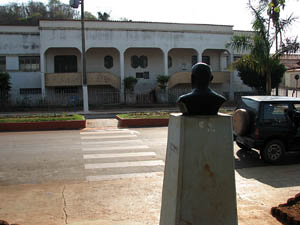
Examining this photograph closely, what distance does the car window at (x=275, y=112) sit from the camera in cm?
834

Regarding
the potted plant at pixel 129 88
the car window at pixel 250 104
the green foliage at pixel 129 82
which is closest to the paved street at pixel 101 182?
the car window at pixel 250 104

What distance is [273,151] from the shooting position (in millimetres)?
8461

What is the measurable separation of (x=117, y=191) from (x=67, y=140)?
6.13 m

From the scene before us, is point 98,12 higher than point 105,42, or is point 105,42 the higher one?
point 98,12

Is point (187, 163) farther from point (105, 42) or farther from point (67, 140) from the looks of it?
point (105, 42)

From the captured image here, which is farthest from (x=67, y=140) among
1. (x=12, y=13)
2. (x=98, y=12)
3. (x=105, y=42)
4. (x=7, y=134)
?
(x=12, y=13)

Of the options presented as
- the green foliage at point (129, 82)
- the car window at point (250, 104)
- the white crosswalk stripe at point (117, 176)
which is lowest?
the white crosswalk stripe at point (117, 176)

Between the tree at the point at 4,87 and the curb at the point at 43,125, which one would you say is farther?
the tree at the point at 4,87

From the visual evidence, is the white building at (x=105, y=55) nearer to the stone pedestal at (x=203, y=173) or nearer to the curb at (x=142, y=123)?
the curb at (x=142, y=123)

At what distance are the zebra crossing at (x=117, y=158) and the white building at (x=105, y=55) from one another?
575 inches

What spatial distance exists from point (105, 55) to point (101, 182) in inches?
942

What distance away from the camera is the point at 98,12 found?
37.8 meters

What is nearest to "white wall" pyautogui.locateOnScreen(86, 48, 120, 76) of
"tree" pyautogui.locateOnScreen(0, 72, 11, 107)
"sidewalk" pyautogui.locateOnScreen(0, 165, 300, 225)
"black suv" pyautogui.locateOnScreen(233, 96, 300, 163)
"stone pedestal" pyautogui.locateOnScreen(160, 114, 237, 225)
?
"tree" pyautogui.locateOnScreen(0, 72, 11, 107)

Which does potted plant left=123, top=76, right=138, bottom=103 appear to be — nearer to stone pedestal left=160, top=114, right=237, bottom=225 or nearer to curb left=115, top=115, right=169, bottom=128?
curb left=115, top=115, right=169, bottom=128
